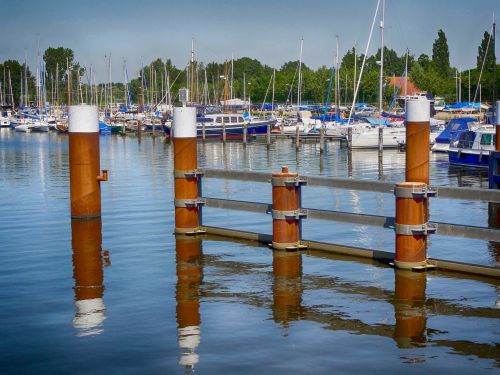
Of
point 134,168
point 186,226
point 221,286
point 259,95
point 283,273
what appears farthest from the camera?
point 259,95

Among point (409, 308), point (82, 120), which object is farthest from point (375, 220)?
point (82, 120)

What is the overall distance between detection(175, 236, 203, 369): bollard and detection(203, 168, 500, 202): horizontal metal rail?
1490mm

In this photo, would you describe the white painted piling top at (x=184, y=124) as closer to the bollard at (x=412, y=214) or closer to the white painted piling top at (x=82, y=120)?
the white painted piling top at (x=82, y=120)

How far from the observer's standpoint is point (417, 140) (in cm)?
1570

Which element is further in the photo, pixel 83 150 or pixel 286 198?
pixel 83 150

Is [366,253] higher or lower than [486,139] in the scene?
lower

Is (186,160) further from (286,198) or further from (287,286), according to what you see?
(287,286)

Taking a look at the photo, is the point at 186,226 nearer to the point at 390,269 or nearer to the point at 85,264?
the point at 85,264

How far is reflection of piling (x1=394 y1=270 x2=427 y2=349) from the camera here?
10.0 m

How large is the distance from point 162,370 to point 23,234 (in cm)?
1050

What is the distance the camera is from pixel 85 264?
49.0ft

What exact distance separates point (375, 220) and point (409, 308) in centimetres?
261

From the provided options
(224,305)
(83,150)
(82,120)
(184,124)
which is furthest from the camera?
(82,120)

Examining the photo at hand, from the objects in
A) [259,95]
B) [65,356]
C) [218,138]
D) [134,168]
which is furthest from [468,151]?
[259,95]
